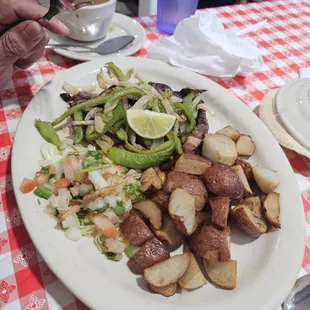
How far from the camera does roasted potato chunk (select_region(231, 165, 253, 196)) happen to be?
1236 mm

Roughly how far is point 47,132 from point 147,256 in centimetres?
66

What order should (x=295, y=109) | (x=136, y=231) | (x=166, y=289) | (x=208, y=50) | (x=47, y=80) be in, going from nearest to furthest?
1. (x=166, y=289)
2. (x=136, y=231)
3. (x=295, y=109)
4. (x=47, y=80)
5. (x=208, y=50)

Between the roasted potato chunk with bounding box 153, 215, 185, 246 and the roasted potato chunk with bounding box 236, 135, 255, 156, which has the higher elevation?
the roasted potato chunk with bounding box 236, 135, 255, 156

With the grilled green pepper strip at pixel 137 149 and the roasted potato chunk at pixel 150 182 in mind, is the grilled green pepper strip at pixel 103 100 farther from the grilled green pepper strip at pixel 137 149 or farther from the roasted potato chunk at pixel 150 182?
the roasted potato chunk at pixel 150 182

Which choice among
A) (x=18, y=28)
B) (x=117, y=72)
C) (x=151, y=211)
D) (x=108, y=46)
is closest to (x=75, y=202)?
(x=151, y=211)

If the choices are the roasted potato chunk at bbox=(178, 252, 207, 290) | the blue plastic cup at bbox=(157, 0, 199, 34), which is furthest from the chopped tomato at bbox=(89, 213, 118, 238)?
the blue plastic cup at bbox=(157, 0, 199, 34)

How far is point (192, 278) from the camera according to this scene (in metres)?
0.98

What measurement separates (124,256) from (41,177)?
40 cm

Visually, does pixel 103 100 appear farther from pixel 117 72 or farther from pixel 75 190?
pixel 75 190

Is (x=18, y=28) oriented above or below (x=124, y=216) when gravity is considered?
above

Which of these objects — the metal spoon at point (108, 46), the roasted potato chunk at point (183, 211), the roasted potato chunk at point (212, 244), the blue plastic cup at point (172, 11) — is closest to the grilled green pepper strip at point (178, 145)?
the roasted potato chunk at point (183, 211)

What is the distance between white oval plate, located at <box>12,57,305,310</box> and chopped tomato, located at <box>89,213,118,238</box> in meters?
0.06

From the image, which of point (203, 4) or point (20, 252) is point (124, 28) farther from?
point (203, 4)

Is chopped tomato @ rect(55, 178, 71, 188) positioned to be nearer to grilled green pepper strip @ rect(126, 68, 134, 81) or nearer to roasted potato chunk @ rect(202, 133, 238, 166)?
roasted potato chunk @ rect(202, 133, 238, 166)
